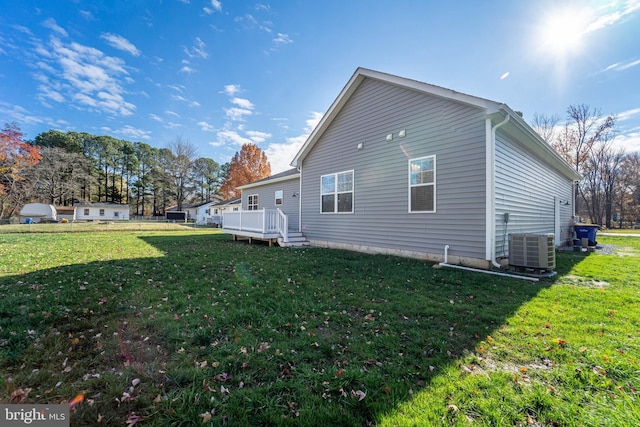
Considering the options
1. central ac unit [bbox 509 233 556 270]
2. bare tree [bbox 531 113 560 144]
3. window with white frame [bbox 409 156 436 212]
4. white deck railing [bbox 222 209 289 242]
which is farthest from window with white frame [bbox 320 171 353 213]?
bare tree [bbox 531 113 560 144]

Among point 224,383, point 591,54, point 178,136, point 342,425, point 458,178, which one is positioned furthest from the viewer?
point 178,136

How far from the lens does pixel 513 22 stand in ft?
26.8

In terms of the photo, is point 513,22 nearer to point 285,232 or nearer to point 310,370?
point 285,232

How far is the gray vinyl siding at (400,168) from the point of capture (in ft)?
21.3

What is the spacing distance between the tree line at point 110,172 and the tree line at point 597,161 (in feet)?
117

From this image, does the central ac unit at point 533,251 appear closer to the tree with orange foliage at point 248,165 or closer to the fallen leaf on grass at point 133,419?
the fallen leaf on grass at point 133,419

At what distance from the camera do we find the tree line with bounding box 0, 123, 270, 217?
30.9m

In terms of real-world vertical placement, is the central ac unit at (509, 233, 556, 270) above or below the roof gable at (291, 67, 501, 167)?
below

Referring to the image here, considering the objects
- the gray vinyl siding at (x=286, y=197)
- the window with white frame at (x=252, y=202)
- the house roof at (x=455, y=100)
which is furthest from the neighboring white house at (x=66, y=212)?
the house roof at (x=455, y=100)

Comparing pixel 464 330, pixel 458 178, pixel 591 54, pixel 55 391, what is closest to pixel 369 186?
pixel 458 178

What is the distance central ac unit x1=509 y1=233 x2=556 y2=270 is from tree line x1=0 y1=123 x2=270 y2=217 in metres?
34.7

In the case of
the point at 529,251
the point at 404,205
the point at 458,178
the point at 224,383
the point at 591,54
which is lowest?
the point at 224,383

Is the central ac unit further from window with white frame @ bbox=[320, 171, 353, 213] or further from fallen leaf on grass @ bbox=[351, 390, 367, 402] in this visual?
fallen leaf on grass @ bbox=[351, 390, 367, 402]

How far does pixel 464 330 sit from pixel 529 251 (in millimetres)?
4258
